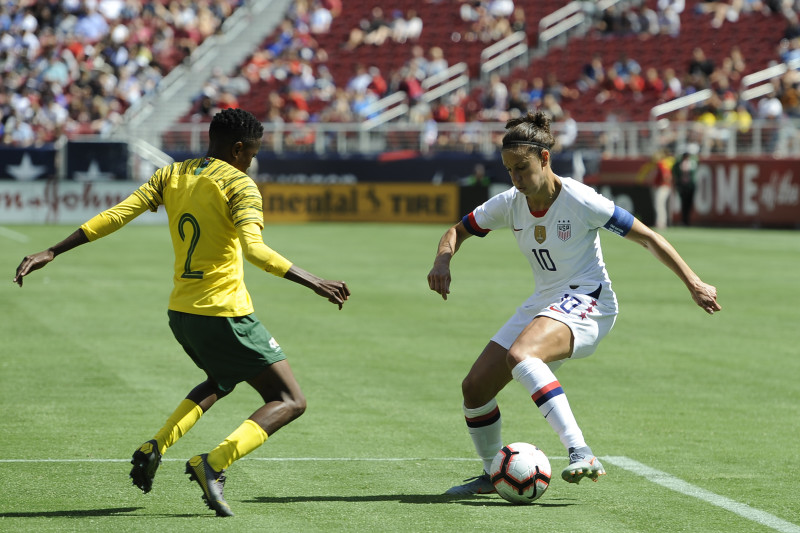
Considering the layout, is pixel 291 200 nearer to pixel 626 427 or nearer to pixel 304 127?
pixel 304 127

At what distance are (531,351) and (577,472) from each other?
28.1 inches

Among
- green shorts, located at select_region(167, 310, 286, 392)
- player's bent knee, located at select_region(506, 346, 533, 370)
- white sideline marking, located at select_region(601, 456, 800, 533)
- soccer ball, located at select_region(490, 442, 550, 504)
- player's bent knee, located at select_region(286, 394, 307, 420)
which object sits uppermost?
green shorts, located at select_region(167, 310, 286, 392)

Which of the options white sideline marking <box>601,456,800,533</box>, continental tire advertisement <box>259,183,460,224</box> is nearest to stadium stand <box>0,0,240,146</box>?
continental tire advertisement <box>259,183,460,224</box>

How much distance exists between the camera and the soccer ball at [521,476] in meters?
6.78

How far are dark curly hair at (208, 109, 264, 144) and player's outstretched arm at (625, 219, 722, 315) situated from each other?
2.02m

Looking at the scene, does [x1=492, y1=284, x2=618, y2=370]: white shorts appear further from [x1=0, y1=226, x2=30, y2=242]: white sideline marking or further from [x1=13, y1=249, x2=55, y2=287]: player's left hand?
[x1=0, y1=226, x2=30, y2=242]: white sideline marking

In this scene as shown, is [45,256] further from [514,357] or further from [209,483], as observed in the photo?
[514,357]

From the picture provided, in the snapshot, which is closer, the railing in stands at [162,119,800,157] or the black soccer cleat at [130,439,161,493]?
the black soccer cleat at [130,439,161,493]

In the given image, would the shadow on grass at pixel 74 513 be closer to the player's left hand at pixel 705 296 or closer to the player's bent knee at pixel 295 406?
the player's bent knee at pixel 295 406

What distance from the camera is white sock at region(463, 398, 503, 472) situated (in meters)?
7.17

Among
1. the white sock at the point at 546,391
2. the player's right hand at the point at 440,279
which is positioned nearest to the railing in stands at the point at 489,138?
the player's right hand at the point at 440,279

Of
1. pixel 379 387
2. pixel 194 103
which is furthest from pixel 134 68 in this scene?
pixel 379 387

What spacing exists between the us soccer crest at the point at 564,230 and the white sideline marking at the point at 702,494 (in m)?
1.50

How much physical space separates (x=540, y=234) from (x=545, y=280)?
285 mm
